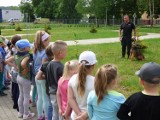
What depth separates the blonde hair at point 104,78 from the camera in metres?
3.14

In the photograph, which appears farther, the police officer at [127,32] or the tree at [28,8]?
the tree at [28,8]

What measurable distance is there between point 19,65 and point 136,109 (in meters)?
3.23

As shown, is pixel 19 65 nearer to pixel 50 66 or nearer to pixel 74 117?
pixel 50 66

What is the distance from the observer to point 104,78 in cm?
314

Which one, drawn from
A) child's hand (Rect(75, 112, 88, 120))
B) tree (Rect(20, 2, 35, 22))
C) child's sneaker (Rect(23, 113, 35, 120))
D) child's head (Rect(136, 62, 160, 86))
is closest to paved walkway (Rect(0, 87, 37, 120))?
child's sneaker (Rect(23, 113, 35, 120))

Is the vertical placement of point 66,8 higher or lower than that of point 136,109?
higher

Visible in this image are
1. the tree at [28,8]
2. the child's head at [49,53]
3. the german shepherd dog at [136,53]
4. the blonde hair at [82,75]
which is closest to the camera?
the blonde hair at [82,75]

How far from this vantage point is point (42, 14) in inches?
3516

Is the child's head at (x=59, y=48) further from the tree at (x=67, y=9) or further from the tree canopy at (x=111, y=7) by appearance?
the tree at (x=67, y=9)

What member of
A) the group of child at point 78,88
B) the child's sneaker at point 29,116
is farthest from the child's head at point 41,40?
the child's sneaker at point 29,116

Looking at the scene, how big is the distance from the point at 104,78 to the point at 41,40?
7.88 ft

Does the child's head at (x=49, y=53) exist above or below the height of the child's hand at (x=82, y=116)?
above

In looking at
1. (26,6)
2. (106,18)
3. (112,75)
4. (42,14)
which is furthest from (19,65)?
(26,6)

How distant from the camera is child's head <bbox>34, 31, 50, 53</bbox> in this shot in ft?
17.3
